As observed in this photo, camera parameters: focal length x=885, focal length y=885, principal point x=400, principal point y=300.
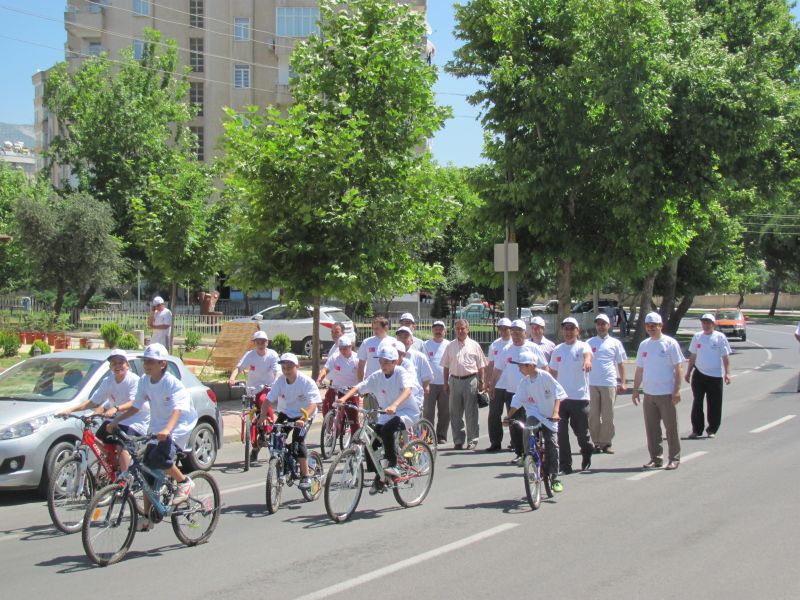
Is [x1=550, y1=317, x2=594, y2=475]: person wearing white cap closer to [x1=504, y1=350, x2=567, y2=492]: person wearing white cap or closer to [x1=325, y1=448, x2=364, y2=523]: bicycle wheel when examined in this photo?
[x1=504, y1=350, x2=567, y2=492]: person wearing white cap

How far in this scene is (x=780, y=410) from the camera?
17000 millimetres

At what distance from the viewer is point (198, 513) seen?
7656 millimetres

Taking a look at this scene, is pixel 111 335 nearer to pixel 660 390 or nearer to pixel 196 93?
pixel 660 390

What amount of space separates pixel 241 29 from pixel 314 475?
4974 centimetres

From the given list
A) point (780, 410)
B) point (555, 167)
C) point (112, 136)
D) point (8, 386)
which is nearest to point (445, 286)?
point (112, 136)

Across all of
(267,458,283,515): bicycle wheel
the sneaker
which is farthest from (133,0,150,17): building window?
the sneaker

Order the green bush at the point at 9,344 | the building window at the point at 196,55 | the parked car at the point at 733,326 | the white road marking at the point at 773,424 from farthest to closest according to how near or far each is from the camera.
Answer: the building window at the point at 196,55
the parked car at the point at 733,326
the green bush at the point at 9,344
the white road marking at the point at 773,424

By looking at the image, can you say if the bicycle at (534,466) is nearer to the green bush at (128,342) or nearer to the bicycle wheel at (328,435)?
the bicycle wheel at (328,435)

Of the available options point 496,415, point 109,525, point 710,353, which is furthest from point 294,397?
point 710,353

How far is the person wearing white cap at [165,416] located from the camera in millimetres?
7285

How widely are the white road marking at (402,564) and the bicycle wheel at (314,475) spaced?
7.11 feet

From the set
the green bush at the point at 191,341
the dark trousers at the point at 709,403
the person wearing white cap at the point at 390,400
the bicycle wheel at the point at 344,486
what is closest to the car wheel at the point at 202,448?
the person wearing white cap at the point at 390,400

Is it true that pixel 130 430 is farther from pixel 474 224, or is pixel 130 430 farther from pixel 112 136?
pixel 112 136

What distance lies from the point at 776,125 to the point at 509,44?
6879 mm
